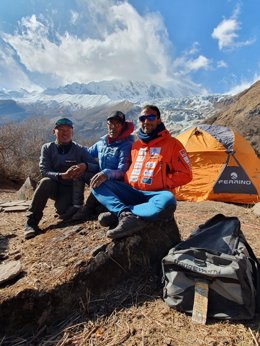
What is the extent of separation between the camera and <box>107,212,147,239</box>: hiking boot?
3432 mm

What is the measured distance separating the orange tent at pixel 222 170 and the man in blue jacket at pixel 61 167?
13.1 ft

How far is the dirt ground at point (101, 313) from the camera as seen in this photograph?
2701 mm

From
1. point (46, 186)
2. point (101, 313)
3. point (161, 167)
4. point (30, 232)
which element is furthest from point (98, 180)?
point (101, 313)

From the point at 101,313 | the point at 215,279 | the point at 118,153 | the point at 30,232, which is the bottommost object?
the point at 101,313

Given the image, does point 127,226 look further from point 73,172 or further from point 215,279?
point 73,172

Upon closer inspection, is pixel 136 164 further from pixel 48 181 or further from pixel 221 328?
pixel 221 328

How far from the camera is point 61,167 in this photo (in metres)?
4.86

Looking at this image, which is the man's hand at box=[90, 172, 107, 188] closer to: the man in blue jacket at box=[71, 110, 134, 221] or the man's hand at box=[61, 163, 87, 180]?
the man in blue jacket at box=[71, 110, 134, 221]

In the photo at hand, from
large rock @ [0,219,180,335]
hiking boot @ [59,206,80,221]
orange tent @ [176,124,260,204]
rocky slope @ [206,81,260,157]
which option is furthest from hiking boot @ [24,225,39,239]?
rocky slope @ [206,81,260,157]

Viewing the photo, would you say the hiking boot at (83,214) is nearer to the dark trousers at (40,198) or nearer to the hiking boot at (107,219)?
the dark trousers at (40,198)

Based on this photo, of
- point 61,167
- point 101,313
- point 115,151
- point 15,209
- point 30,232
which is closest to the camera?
point 101,313

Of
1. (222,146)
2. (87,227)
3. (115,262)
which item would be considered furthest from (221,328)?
(222,146)

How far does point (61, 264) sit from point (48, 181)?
4.73 feet

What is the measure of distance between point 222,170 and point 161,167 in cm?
461
